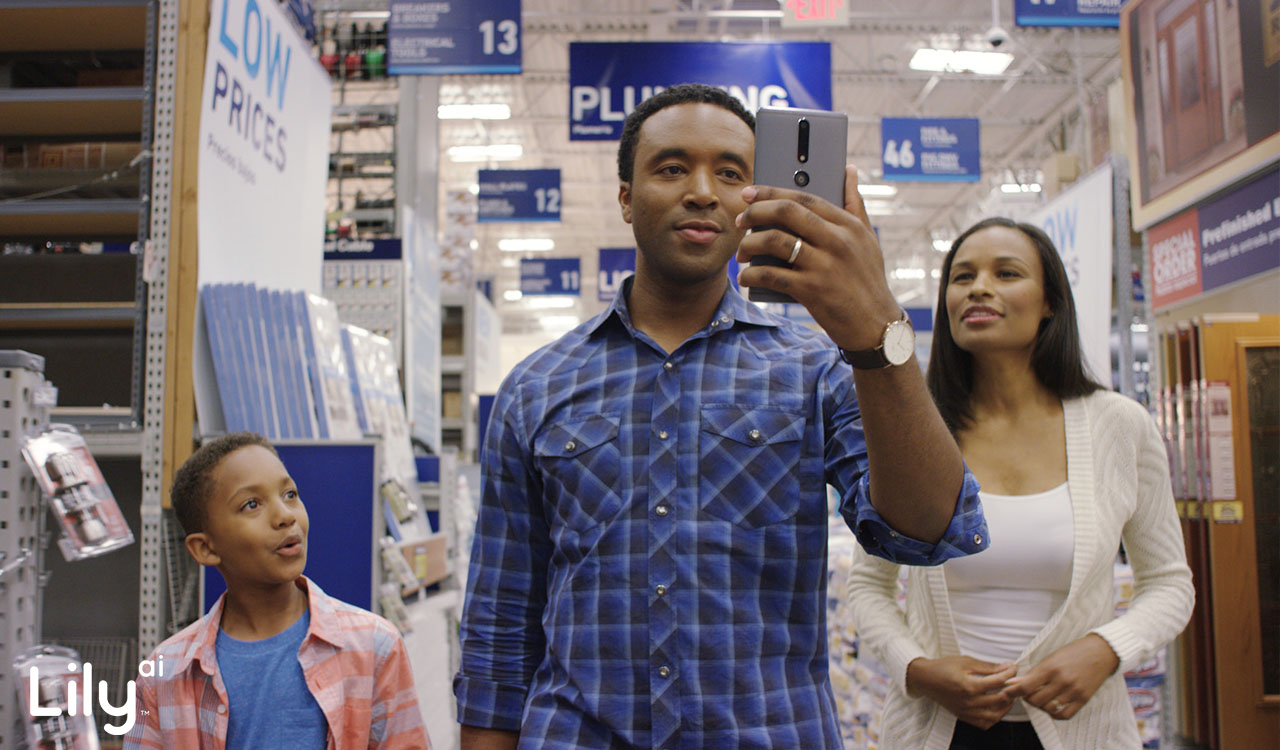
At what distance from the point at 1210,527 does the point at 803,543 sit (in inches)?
161

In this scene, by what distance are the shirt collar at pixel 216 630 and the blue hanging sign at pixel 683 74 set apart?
457cm

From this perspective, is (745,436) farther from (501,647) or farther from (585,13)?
(585,13)

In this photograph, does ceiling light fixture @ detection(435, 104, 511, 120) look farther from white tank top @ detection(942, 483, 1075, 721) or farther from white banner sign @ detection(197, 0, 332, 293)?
white tank top @ detection(942, 483, 1075, 721)

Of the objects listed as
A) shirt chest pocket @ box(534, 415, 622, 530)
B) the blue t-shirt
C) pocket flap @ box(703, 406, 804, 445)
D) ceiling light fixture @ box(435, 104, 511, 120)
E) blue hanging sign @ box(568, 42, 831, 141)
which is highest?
ceiling light fixture @ box(435, 104, 511, 120)

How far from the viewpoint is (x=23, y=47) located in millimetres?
3002

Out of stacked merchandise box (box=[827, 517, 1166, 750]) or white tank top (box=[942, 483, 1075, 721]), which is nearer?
white tank top (box=[942, 483, 1075, 721])

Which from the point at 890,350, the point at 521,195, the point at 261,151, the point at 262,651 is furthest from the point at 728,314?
the point at 521,195

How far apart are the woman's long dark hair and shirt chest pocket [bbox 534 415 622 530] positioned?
2.84 feet

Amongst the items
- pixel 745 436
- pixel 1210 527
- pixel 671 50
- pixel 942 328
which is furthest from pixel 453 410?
pixel 745 436

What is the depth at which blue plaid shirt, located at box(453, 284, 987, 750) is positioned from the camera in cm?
112

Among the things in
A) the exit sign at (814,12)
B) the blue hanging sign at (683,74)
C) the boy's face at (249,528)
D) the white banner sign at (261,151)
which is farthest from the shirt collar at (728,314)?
the exit sign at (814,12)

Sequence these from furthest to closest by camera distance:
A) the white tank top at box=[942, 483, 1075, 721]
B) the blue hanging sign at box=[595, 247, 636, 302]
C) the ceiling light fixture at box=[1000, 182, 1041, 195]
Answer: the blue hanging sign at box=[595, 247, 636, 302] < the ceiling light fixture at box=[1000, 182, 1041, 195] < the white tank top at box=[942, 483, 1075, 721]

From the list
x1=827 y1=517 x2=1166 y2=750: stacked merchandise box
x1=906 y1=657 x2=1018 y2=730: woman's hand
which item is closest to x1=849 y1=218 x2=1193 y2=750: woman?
x1=906 y1=657 x2=1018 y2=730: woman's hand

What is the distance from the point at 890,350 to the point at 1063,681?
986 millimetres
